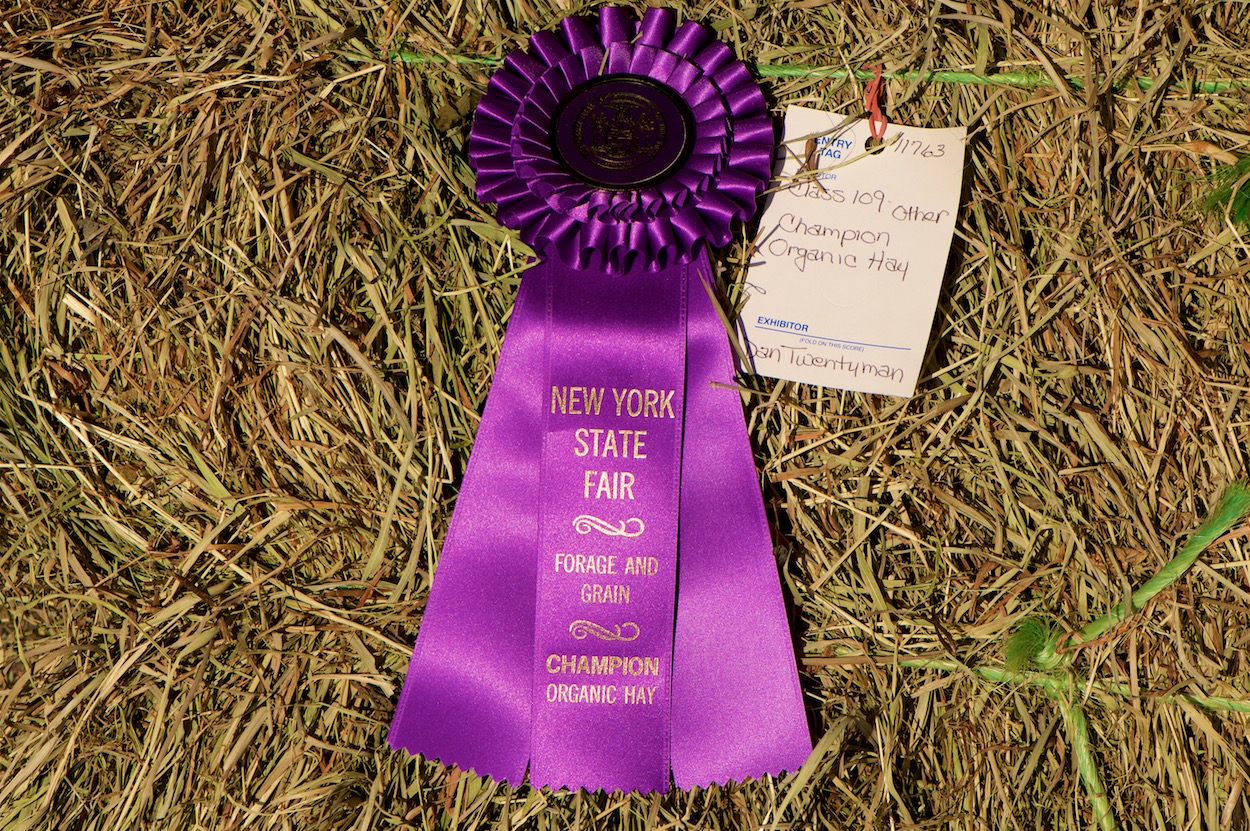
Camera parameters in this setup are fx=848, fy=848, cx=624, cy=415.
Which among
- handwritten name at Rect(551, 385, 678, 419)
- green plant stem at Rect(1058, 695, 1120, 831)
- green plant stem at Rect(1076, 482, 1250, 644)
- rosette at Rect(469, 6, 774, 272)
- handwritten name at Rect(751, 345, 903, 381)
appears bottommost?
green plant stem at Rect(1058, 695, 1120, 831)

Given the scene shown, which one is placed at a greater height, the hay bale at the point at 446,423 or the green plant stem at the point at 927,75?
the green plant stem at the point at 927,75

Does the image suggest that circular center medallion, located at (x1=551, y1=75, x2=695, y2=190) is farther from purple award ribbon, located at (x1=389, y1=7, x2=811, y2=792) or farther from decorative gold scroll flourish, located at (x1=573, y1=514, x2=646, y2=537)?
decorative gold scroll flourish, located at (x1=573, y1=514, x2=646, y2=537)

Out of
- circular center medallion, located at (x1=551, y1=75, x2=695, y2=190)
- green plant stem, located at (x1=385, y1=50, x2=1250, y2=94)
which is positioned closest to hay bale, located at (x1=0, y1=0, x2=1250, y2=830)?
green plant stem, located at (x1=385, y1=50, x2=1250, y2=94)

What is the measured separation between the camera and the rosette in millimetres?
932

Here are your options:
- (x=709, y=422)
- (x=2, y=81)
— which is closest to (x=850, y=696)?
(x=709, y=422)

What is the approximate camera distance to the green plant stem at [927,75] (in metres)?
0.96

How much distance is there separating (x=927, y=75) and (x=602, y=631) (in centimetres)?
73

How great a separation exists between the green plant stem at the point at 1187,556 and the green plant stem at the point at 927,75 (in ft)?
1.53

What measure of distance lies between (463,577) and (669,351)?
35 centimetres

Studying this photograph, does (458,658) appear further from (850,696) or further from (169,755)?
(850,696)

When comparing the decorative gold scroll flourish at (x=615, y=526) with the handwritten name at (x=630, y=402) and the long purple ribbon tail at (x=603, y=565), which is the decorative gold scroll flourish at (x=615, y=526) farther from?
the handwritten name at (x=630, y=402)

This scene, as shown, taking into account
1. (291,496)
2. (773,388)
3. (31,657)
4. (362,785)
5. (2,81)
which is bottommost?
(362,785)

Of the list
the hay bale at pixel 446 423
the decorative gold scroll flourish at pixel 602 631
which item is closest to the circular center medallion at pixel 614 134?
the hay bale at pixel 446 423

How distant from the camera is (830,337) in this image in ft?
3.18
